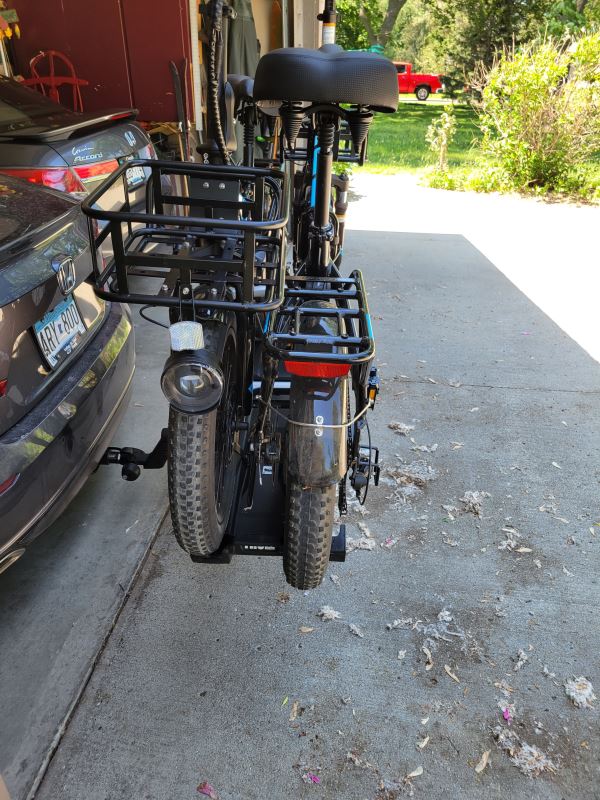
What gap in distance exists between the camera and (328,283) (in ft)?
8.05

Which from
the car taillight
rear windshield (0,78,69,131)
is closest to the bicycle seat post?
the car taillight

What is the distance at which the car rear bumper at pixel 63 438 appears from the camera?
1780 millimetres

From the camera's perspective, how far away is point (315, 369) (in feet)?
5.75

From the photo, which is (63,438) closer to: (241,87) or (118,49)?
(241,87)

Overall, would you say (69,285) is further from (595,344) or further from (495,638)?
(595,344)

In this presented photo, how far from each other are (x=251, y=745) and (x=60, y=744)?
1.89ft

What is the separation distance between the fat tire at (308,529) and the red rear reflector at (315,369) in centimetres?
37

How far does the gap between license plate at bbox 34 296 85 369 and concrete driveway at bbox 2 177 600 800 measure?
93 cm

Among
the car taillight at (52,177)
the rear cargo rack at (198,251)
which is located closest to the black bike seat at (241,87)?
the car taillight at (52,177)

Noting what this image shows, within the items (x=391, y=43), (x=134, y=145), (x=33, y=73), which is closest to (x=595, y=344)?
(x=134, y=145)

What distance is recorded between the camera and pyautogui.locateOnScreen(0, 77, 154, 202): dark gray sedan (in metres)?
3.35

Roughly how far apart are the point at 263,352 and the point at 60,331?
0.73 metres

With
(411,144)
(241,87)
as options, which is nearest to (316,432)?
(241,87)

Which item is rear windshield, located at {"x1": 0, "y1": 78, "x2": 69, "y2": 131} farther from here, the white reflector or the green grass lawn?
the green grass lawn
